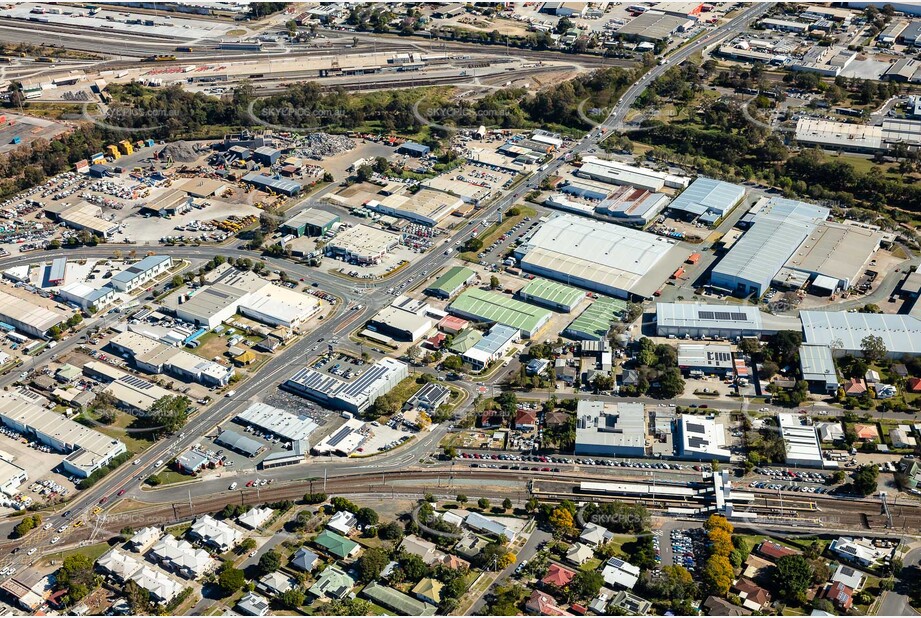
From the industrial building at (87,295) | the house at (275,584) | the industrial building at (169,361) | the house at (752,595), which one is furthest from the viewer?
the industrial building at (87,295)

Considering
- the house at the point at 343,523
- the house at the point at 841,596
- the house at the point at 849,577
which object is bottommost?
the house at the point at 343,523

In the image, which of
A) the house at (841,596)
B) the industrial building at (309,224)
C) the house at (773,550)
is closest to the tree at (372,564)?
the house at (773,550)

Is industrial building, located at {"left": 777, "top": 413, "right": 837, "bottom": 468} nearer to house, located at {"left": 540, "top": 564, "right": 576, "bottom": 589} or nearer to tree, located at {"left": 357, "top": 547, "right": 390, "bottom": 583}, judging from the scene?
house, located at {"left": 540, "top": 564, "right": 576, "bottom": 589}

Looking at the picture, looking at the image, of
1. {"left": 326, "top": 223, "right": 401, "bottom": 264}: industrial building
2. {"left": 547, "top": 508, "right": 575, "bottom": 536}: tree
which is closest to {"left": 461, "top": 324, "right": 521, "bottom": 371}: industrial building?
{"left": 326, "top": 223, "right": 401, "bottom": 264}: industrial building

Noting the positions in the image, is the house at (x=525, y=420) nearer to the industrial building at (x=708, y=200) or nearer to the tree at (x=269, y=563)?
the tree at (x=269, y=563)

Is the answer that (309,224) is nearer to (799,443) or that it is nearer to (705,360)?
(705,360)

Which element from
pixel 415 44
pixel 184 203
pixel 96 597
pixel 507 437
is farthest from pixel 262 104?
pixel 96 597

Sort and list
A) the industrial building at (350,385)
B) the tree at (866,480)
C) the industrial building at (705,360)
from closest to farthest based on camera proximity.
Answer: the tree at (866,480), the industrial building at (350,385), the industrial building at (705,360)
